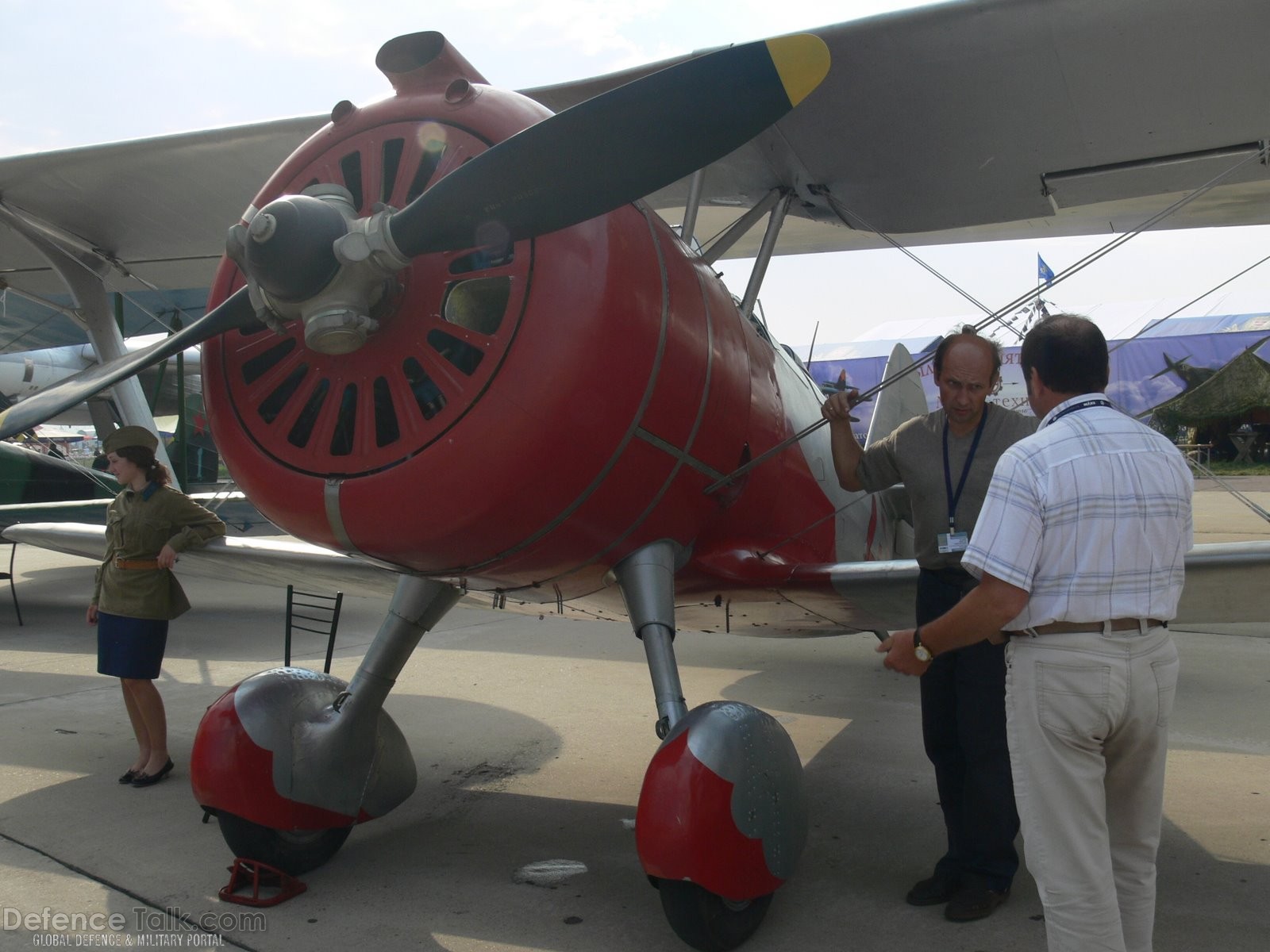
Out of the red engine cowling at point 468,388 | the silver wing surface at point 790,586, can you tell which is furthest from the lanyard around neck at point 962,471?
the red engine cowling at point 468,388

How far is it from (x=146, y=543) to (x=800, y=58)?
334 centimetres

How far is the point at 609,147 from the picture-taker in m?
2.37

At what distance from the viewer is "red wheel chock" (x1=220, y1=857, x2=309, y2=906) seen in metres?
2.97

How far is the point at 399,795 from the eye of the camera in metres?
3.58

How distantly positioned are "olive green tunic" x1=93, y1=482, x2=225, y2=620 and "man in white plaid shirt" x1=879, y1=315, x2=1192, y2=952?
3444 mm

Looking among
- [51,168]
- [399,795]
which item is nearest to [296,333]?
[399,795]

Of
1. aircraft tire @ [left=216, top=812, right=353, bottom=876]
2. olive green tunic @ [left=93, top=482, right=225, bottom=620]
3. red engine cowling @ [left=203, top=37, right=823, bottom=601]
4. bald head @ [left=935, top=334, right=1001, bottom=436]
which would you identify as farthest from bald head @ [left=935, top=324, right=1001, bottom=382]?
olive green tunic @ [left=93, top=482, right=225, bottom=620]

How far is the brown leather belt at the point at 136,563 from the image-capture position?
4145 millimetres

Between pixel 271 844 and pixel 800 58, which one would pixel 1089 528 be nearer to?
pixel 800 58

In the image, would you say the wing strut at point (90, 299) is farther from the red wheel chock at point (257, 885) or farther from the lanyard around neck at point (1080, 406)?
the lanyard around neck at point (1080, 406)

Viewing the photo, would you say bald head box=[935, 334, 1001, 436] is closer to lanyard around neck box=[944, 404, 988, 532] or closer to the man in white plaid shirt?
lanyard around neck box=[944, 404, 988, 532]

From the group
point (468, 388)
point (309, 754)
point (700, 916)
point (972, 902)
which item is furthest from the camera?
point (309, 754)

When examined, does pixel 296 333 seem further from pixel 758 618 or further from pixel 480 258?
pixel 758 618

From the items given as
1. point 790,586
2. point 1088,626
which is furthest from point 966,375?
point 1088,626
